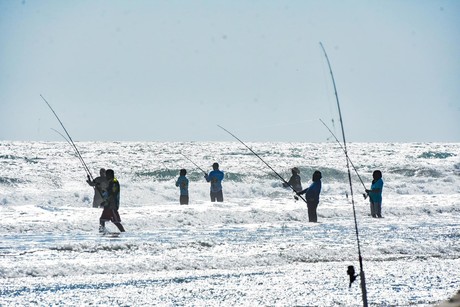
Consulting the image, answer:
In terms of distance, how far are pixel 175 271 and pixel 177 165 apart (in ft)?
132

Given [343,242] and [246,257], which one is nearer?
[246,257]

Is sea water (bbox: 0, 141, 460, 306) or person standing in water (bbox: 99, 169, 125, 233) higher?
person standing in water (bbox: 99, 169, 125, 233)

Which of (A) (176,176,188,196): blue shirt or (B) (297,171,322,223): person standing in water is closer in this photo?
(B) (297,171,322,223): person standing in water

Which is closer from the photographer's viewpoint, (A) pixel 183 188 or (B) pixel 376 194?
(B) pixel 376 194

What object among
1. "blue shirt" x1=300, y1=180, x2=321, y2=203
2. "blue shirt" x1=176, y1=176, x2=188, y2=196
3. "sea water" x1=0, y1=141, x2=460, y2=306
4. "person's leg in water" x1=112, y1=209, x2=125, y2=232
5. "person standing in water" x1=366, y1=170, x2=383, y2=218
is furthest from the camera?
"blue shirt" x1=176, y1=176, x2=188, y2=196

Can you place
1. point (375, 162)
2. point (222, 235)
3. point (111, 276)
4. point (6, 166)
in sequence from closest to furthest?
point (111, 276), point (222, 235), point (6, 166), point (375, 162)

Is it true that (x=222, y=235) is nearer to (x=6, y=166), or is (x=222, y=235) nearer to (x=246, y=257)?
(x=246, y=257)

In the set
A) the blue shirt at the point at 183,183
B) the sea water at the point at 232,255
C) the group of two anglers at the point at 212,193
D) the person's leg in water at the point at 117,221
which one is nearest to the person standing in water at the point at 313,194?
the group of two anglers at the point at 212,193

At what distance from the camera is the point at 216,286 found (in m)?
7.20

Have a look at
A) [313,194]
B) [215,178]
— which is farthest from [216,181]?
[313,194]

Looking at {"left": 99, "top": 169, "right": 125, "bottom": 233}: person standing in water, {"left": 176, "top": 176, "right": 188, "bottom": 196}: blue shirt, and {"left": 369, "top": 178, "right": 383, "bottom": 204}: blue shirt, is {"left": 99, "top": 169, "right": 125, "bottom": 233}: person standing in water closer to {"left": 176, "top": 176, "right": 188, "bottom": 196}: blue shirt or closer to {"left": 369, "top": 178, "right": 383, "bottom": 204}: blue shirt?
{"left": 176, "top": 176, "right": 188, "bottom": 196}: blue shirt

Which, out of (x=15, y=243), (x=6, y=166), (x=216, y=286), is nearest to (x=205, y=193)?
(x=6, y=166)

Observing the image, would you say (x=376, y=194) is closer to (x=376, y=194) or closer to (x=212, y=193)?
(x=376, y=194)

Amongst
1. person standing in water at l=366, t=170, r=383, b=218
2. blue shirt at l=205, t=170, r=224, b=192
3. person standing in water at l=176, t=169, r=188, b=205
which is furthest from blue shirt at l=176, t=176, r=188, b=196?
person standing in water at l=366, t=170, r=383, b=218
